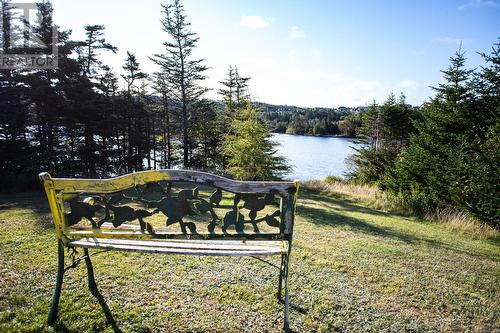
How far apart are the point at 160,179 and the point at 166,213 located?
0.34 m

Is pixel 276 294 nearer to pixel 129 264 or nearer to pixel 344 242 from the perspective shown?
pixel 129 264

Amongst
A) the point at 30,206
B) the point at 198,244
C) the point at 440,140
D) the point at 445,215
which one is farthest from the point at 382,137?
the point at 198,244

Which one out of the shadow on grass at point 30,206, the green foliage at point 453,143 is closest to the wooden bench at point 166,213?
the shadow on grass at point 30,206

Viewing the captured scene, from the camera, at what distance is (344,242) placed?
18.1 ft

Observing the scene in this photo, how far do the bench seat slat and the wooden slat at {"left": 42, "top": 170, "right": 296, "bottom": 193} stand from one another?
0.52 m

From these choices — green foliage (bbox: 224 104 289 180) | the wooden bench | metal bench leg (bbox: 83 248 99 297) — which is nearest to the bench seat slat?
the wooden bench

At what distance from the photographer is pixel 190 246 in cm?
271

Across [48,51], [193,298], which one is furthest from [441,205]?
[48,51]

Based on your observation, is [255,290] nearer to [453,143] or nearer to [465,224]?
[465,224]

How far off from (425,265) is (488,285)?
768mm

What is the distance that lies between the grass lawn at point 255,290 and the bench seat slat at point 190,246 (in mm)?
685

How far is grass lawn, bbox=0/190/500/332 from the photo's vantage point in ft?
9.02

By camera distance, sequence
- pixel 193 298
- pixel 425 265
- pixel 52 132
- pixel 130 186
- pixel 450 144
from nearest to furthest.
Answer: pixel 130 186
pixel 193 298
pixel 425 265
pixel 450 144
pixel 52 132

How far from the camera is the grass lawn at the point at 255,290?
9.02 feet
